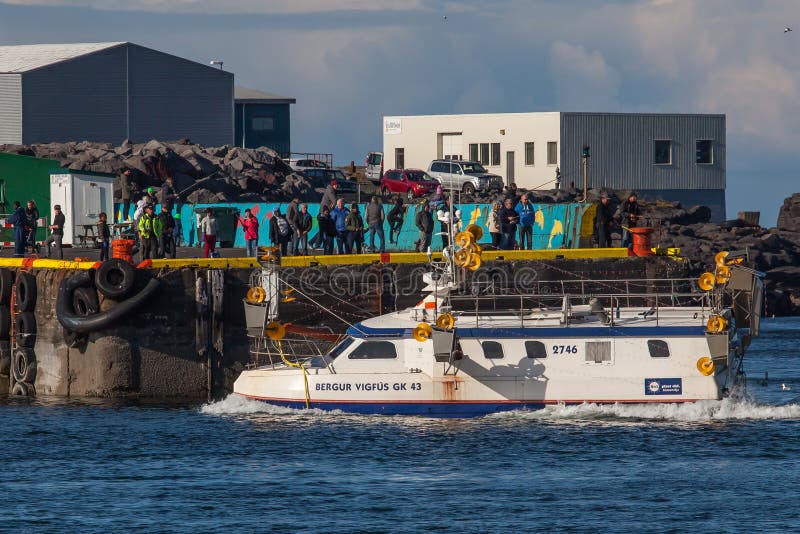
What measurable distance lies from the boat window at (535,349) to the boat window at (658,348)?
2.35 meters

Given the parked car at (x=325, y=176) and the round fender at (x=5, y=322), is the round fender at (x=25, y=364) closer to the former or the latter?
the round fender at (x=5, y=322)

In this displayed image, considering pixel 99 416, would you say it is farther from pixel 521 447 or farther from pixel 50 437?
pixel 521 447

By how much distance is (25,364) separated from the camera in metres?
36.4

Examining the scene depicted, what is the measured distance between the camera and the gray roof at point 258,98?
314ft

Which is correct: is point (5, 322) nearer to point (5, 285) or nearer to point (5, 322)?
point (5, 322)

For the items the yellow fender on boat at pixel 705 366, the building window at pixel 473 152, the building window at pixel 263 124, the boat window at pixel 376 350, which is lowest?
the yellow fender on boat at pixel 705 366

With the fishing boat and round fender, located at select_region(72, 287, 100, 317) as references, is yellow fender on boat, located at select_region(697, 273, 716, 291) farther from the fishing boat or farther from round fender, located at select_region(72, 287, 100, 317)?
round fender, located at select_region(72, 287, 100, 317)

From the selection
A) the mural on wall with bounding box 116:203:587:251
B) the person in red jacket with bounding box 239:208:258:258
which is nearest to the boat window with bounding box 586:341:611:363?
the mural on wall with bounding box 116:203:587:251

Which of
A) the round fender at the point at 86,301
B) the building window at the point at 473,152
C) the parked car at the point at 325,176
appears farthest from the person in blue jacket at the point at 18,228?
the building window at the point at 473,152

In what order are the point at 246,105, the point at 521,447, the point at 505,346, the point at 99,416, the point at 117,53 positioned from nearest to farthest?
the point at 521,447
the point at 505,346
the point at 99,416
the point at 117,53
the point at 246,105

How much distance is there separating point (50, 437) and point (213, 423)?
3.75 m

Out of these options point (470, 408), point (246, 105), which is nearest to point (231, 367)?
point (470, 408)

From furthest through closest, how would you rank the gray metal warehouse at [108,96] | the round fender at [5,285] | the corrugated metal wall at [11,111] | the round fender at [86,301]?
the gray metal warehouse at [108,96]
the corrugated metal wall at [11,111]
the round fender at [5,285]
the round fender at [86,301]

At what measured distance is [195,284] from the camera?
35.5 meters
